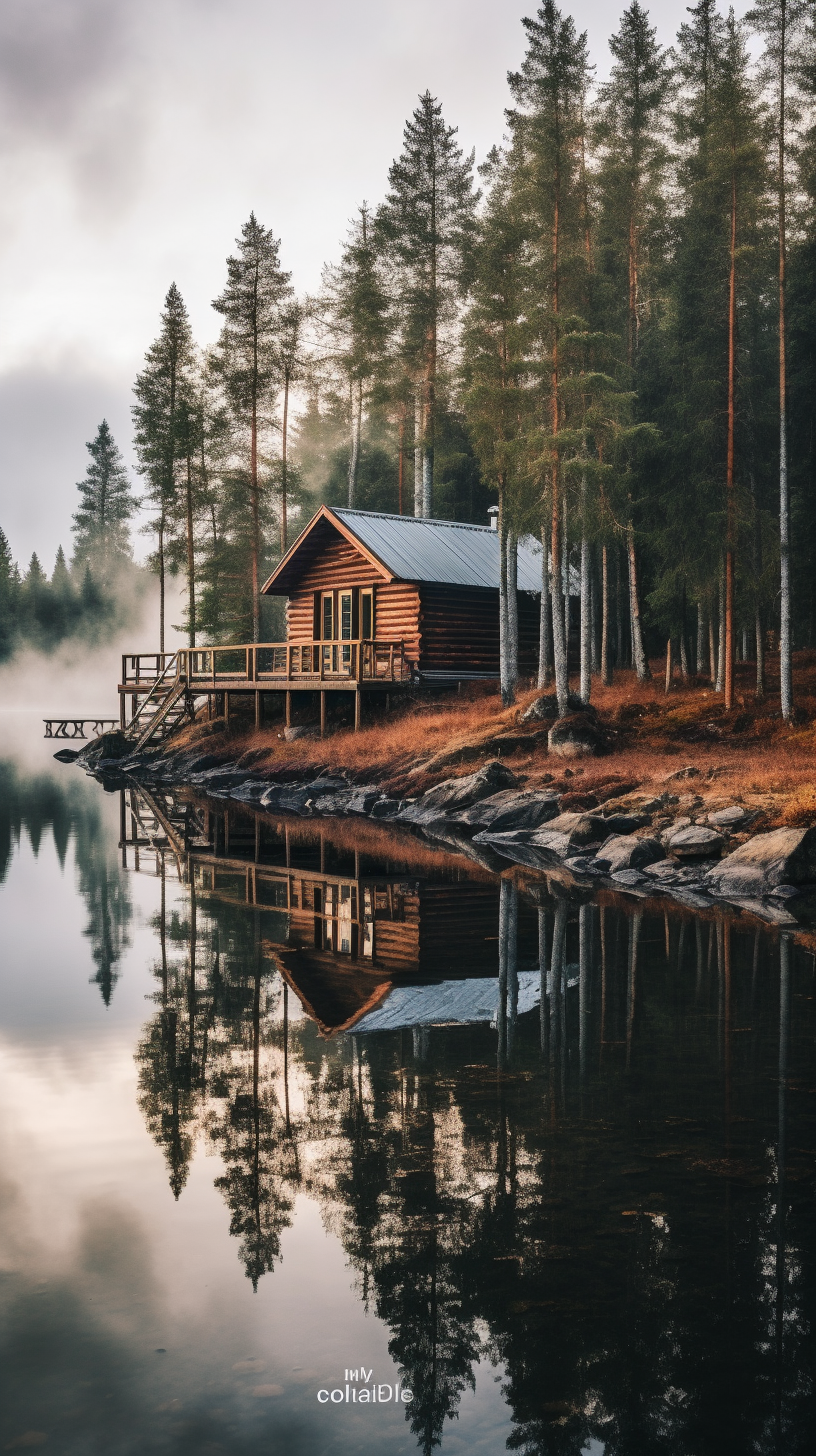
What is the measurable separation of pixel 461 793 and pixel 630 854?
6859mm

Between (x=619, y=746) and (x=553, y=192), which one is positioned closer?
(x=619, y=746)

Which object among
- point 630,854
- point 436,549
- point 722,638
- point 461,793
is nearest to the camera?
point 630,854

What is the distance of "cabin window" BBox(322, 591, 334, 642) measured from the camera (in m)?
37.5

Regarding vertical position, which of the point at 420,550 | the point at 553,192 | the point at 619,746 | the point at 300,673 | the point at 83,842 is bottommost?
the point at 83,842

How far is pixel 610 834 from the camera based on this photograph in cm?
1947

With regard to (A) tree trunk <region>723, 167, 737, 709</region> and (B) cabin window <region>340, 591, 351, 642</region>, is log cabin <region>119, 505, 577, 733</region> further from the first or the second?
(A) tree trunk <region>723, 167, 737, 709</region>

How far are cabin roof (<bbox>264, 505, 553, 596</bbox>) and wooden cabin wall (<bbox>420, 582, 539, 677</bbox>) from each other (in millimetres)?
569

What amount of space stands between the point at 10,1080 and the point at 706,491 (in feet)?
73.9

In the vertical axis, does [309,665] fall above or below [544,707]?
above

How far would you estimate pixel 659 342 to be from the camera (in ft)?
104

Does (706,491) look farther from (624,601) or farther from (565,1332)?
(565,1332)

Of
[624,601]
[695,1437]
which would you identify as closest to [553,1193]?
[695,1437]

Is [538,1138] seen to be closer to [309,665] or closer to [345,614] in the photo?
[345,614]

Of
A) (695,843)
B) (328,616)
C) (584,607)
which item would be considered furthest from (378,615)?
(695,843)
